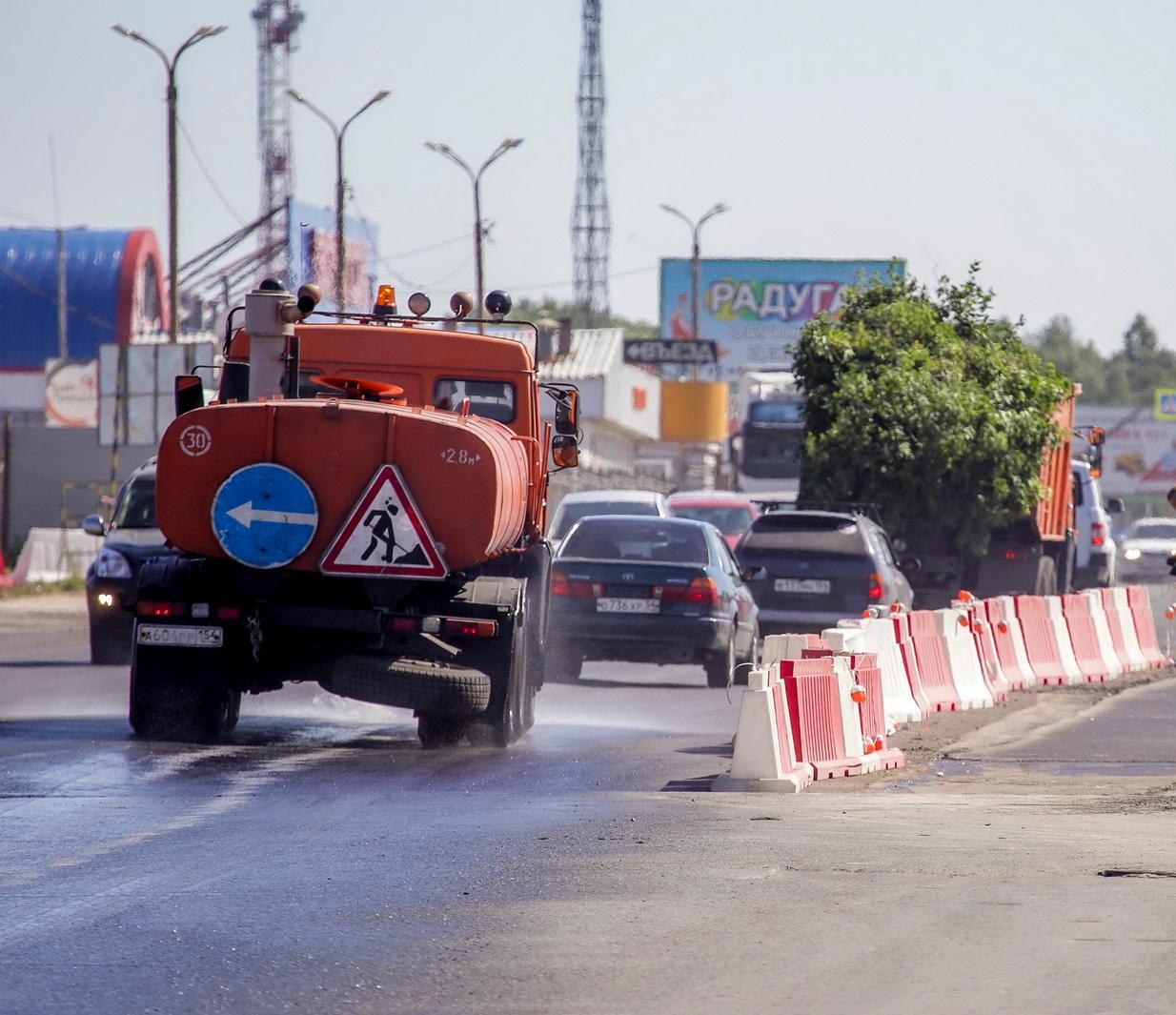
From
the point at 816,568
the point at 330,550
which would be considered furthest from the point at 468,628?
the point at 816,568

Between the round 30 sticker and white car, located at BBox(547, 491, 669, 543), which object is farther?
white car, located at BBox(547, 491, 669, 543)

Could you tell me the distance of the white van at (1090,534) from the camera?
123ft

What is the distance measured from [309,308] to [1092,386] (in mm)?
163840

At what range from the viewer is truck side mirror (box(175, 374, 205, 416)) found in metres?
13.1

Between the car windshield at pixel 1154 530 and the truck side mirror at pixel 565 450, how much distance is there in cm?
4417

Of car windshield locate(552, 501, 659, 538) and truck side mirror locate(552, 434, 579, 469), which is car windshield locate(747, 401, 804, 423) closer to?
car windshield locate(552, 501, 659, 538)

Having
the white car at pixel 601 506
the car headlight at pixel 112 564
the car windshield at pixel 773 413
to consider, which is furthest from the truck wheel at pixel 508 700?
the car windshield at pixel 773 413

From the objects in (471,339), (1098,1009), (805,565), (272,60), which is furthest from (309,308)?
(272,60)

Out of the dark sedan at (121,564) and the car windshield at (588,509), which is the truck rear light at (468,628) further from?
the car windshield at (588,509)

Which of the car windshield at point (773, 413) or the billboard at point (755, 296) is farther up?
the billboard at point (755, 296)

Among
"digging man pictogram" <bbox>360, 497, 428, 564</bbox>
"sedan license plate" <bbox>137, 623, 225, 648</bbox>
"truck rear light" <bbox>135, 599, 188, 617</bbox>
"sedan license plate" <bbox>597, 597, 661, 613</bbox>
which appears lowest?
"sedan license plate" <bbox>597, 597, 661, 613</bbox>

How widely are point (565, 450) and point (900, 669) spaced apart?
3.35m

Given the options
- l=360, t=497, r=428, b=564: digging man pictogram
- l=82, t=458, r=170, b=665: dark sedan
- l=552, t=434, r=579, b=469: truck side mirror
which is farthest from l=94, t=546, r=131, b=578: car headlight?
l=360, t=497, r=428, b=564: digging man pictogram

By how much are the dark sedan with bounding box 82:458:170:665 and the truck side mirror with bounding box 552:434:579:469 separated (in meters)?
5.76
